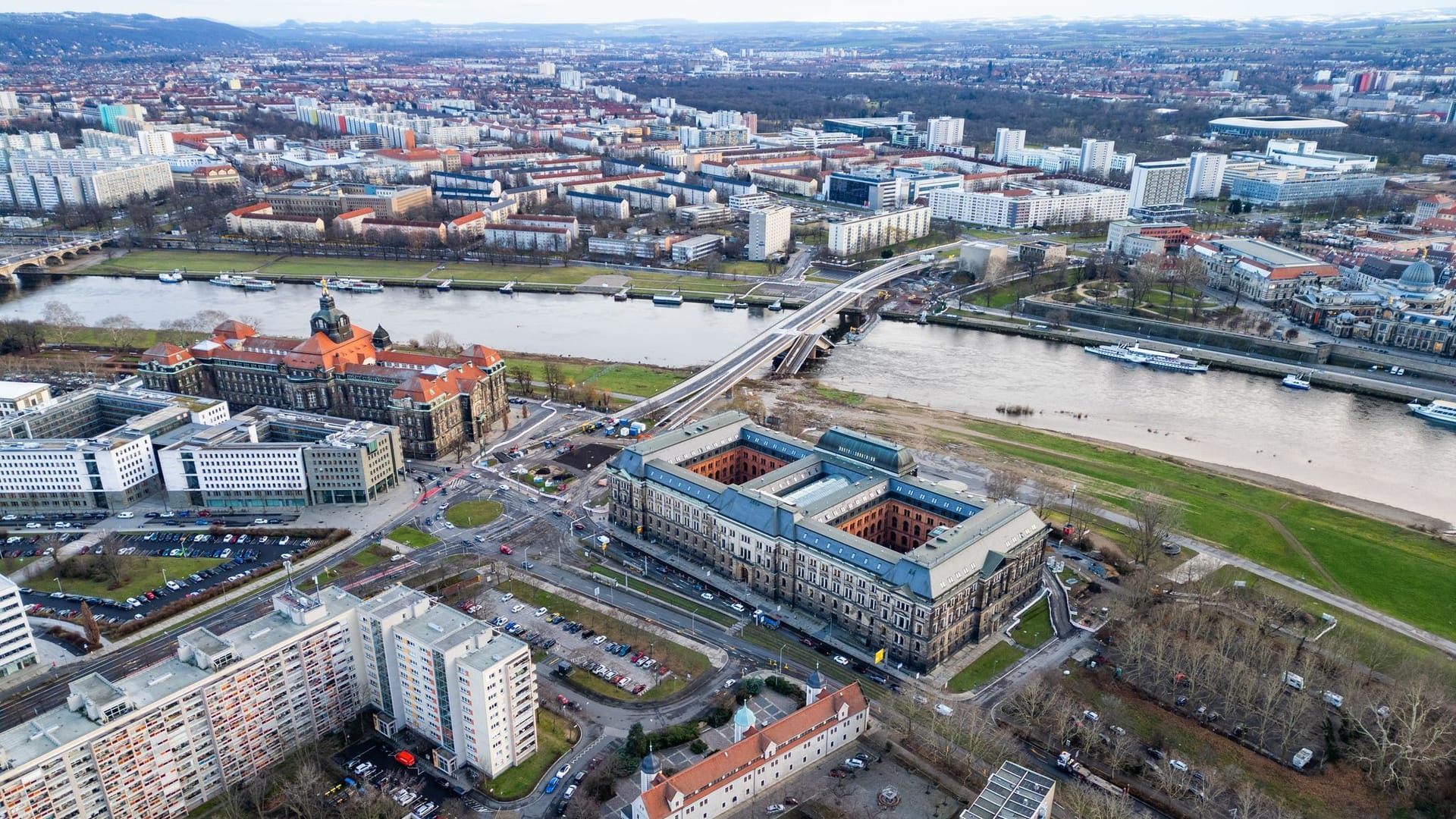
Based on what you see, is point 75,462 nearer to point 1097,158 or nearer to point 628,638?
point 628,638

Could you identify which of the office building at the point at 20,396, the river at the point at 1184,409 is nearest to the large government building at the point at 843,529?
the river at the point at 1184,409

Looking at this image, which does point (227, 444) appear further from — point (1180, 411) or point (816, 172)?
point (816, 172)

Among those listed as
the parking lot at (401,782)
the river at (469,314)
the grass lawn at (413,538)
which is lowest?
the river at (469,314)

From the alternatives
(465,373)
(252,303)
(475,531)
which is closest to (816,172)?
(252,303)

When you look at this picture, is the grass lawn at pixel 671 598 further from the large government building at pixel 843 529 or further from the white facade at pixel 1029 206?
the white facade at pixel 1029 206

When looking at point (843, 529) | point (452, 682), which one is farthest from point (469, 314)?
point (452, 682)

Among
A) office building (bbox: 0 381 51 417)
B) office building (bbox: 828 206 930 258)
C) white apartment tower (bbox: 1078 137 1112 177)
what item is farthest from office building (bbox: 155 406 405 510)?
white apartment tower (bbox: 1078 137 1112 177)
